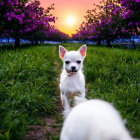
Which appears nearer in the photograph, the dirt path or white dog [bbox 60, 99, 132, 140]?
white dog [bbox 60, 99, 132, 140]

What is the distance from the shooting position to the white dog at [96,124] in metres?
0.87

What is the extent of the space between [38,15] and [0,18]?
160 inches

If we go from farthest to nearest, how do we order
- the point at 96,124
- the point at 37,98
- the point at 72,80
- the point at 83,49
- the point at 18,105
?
the point at 83,49
the point at 72,80
the point at 37,98
the point at 18,105
the point at 96,124

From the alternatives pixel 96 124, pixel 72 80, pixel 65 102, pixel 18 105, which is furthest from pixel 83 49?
pixel 96 124

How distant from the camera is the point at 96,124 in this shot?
94 cm

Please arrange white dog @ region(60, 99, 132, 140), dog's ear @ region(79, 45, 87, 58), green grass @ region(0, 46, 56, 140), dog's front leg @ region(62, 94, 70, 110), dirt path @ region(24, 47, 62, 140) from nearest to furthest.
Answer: white dog @ region(60, 99, 132, 140)
green grass @ region(0, 46, 56, 140)
dirt path @ region(24, 47, 62, 140)
dog's front leg @ region(62, 94, 70, 110)
dog's ear @ region(79, 45, 87, 58)

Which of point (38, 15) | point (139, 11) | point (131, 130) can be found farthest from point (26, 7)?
point (131, 130)

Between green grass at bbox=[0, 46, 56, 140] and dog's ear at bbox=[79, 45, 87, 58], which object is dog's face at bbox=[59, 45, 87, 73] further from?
green grass at bbox=[0, 46, 56, 140]

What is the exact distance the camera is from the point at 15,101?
300 centimetres

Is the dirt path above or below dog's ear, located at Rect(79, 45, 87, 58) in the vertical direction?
below

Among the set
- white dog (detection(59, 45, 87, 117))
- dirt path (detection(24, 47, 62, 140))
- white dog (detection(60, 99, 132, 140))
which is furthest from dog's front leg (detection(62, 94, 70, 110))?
white dog (detection(60, 99, 132, 140))

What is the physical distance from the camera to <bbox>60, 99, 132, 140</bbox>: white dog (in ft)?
2.87

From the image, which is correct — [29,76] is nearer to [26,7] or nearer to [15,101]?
[15,101]

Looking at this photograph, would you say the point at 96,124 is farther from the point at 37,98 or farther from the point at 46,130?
the point at 37,98
